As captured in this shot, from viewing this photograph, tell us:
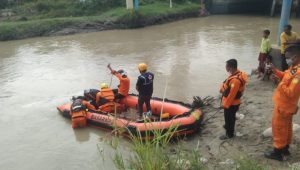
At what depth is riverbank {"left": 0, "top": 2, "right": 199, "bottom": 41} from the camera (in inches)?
888

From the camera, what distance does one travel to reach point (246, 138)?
625 cm

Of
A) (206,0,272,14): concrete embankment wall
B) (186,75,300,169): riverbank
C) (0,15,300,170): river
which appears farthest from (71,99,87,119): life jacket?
(206,0,272,14): concrete embankment wall

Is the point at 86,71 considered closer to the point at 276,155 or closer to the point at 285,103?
the point at 276,155

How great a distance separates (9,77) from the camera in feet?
44.6

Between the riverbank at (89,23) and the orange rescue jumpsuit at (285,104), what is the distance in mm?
19659

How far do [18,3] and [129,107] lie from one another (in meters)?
22.8

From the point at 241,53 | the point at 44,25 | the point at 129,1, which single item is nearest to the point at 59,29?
the point at 44,25

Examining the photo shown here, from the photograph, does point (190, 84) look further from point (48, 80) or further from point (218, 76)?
point (48, 80)

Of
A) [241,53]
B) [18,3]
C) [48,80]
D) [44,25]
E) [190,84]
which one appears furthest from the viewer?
[18,3]

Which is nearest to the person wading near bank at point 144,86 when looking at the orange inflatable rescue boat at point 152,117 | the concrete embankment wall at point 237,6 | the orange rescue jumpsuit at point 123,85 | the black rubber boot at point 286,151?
the orange inflatable rescue boat at point 152,117

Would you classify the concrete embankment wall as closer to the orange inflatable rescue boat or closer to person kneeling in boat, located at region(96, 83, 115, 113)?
the orange inflatable rescue boat

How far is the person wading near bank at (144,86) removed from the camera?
25.1 ft

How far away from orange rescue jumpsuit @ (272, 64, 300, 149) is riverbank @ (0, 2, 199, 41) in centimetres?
1966

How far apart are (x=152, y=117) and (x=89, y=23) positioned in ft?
56.2
